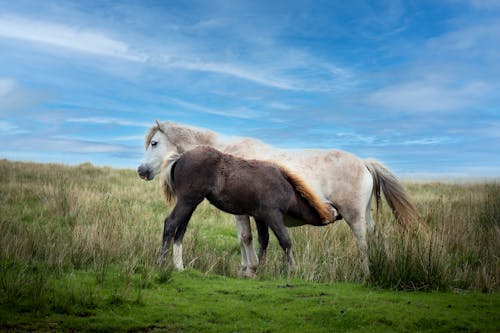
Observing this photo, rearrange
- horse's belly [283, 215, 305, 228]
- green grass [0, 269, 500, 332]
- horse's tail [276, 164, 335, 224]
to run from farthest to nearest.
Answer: horse's belly [283, 215, 305, 228] < horse's tail [276, 164, 335, 224] < green grass [0, 269, 500, 332]

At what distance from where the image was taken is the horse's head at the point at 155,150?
995cm

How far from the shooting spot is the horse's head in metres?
9.95

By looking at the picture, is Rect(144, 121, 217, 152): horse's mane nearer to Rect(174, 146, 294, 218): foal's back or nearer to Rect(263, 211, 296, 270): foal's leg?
Rect(174, 146, 294, 218): foal's back

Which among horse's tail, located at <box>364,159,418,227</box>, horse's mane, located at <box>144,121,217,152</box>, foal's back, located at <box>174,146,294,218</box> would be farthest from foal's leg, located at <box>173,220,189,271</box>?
horse's tail, located at <box>364,159,418,227</box>

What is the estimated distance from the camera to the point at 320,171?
29.7 feet

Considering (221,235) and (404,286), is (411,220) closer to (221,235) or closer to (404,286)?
(404,286)

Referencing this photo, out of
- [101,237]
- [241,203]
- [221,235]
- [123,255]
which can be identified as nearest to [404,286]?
[241,203]

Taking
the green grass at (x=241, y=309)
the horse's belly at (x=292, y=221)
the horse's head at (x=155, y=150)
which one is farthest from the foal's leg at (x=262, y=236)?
the horse's head at (x=155, y=150)

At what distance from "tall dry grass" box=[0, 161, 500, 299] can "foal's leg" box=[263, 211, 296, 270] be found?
324mm

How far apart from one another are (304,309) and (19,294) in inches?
133

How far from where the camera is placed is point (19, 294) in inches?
219

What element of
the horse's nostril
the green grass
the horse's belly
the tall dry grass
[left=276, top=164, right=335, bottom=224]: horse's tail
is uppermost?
the horse's nostril

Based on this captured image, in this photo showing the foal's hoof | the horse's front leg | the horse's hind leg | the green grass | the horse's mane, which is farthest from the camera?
the horse's mane

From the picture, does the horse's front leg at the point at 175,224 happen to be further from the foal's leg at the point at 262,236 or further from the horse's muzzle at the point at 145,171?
the horse's muzzle at the point at 145,171
